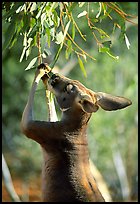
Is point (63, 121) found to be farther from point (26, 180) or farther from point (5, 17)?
point (26, 180)

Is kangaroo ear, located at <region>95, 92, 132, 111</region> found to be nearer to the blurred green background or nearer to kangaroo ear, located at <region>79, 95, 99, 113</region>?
kangaroo ear, located at <region>79, 95, 99, 113</region>

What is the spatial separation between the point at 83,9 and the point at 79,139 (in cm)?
72

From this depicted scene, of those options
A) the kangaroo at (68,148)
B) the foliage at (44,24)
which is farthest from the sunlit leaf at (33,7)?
the kangaroo at (68,148)

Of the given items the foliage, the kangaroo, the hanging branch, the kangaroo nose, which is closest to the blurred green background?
the foliage

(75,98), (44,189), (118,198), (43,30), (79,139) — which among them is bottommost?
(118,198)

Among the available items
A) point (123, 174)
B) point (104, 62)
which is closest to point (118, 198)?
point (123, 174)

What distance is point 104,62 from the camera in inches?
408

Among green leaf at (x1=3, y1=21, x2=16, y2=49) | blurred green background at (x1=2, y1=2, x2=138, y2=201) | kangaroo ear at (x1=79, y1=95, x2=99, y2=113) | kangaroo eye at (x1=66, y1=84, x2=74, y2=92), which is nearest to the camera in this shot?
kangaroo ear at (x1=79, y1=95, x2=99, y2=113)

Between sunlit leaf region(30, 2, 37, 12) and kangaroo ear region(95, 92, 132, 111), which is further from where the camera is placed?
sunlit leaf region(30, 2, 37, 12)

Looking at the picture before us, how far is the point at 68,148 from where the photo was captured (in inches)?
78.2

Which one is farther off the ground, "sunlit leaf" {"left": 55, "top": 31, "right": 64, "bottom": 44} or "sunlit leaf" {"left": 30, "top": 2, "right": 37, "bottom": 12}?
"sunlit leaf" {"left": 30, "top": 2, "right": 37, "bottom": 12}

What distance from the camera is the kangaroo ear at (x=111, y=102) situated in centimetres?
192

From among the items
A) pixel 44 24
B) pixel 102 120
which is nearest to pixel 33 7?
pixel 44 24

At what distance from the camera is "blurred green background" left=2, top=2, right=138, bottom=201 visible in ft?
32.2
